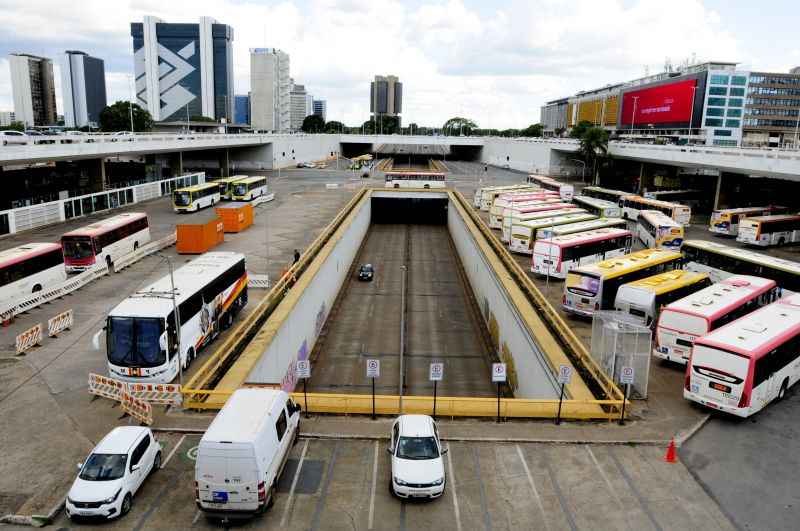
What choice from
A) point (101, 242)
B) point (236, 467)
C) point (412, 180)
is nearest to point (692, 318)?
point (236, 467)

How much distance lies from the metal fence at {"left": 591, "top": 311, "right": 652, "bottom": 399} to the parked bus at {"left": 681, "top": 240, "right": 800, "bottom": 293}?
14.6 m

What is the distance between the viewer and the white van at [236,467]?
12672 mm

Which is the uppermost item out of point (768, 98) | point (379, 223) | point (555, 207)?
point (768, 98)

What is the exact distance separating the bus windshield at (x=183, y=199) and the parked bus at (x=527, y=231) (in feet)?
112

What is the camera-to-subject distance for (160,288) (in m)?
21.8

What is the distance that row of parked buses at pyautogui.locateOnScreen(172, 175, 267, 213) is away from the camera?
5878 centimetres

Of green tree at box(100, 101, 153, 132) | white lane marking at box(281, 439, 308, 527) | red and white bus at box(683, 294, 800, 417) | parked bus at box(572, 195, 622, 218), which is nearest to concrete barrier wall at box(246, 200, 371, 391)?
white lane marking at box(281, 439, 308, 527)

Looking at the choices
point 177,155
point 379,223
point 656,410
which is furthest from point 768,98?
point 656,410

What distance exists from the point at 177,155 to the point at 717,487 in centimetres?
9069

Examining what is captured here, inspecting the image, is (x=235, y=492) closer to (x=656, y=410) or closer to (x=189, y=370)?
(x=189, y=370)

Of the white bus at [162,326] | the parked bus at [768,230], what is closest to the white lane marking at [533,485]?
the white bus at [162,326]

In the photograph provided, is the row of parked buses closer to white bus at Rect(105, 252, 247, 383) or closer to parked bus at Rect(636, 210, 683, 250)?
white bus at Rect(105, 252, 247, 383)

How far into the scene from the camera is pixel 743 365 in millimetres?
18062

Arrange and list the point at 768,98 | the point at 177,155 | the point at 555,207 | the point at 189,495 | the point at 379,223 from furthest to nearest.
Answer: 1. the point at 768,98
2. the point at 177,155
3. the point at 379,223
4. the point at 555,207
5. the point at 189,495
